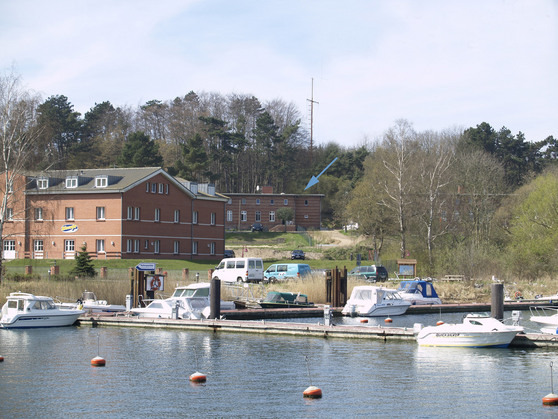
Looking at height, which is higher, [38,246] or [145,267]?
[38,246]

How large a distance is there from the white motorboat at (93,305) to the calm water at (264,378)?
7.90 metres

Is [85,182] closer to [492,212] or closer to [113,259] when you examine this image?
[113,259]

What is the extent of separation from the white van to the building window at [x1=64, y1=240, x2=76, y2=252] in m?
23.1

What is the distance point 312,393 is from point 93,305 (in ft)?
84.0

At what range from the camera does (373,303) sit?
47.1 m

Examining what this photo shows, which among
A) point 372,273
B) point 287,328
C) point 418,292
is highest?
point 372,273

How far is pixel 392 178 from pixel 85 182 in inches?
1265

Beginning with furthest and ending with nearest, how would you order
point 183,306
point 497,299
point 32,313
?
point 183,306, point 32,313, point 497,299

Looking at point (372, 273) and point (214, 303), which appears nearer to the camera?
point (214, 303)

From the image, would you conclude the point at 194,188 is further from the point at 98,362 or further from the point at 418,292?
the point at 98,362

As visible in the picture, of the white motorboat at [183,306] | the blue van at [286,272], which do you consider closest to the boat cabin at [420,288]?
the blue van at [286,272]

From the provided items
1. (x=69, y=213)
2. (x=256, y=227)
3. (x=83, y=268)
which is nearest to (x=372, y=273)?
(x=83, y=268)

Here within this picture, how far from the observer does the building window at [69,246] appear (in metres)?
76.7

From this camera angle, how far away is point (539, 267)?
208 feet
